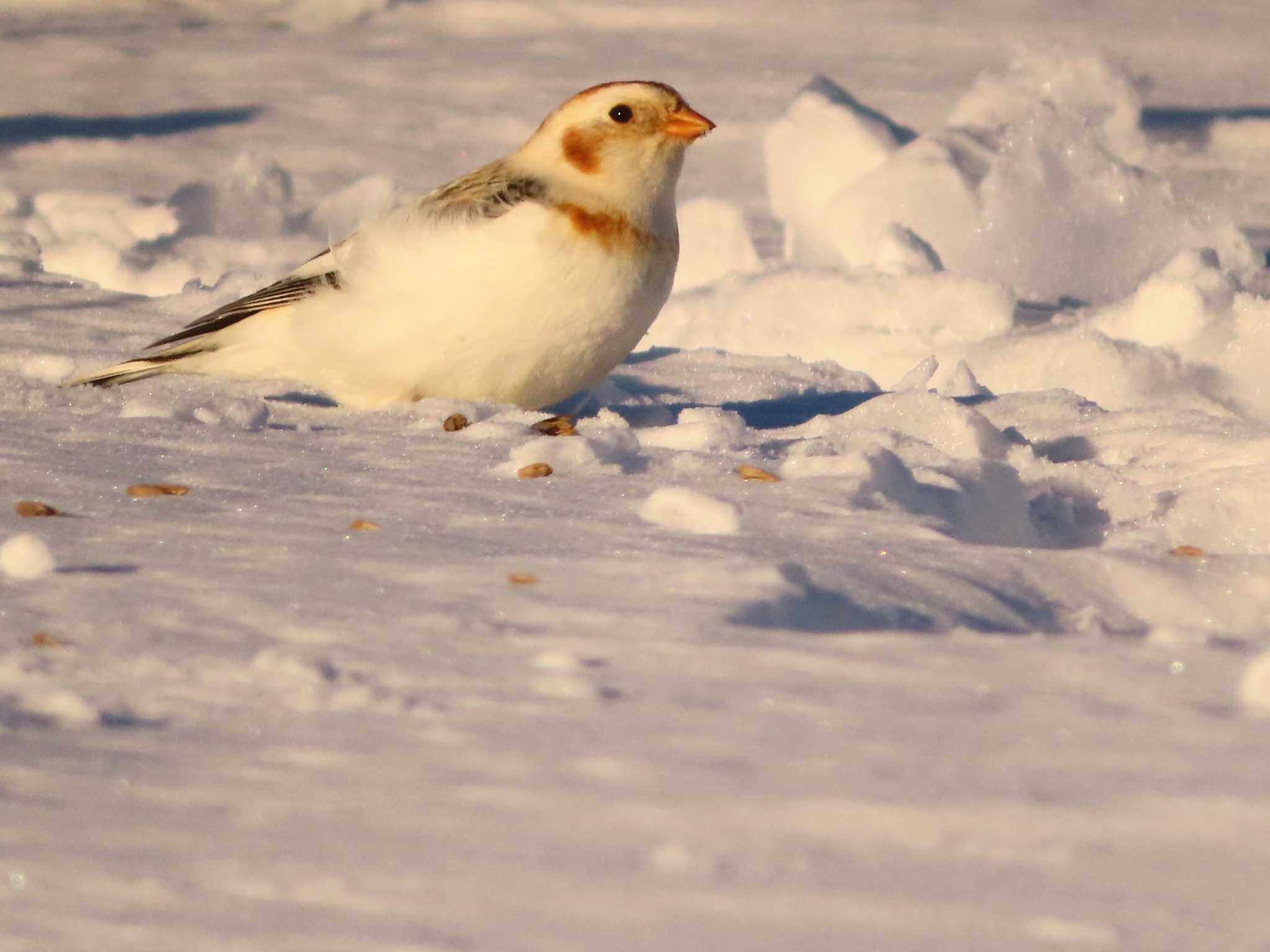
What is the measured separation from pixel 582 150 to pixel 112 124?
6.28 meters

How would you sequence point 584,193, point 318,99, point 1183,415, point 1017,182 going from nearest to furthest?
point 584,193 → point 1183,415 → point 1017,182 → point 318,99

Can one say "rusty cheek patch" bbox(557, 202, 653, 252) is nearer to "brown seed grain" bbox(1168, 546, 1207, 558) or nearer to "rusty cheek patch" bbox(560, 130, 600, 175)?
"rusty cheek patch" bbox(560, 130, 600, 175)

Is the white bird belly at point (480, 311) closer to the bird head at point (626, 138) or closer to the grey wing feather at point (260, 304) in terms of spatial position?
the grey wing feather at point (260, 304)

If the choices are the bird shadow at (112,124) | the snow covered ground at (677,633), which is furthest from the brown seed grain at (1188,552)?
the bird shadow at (112,124)

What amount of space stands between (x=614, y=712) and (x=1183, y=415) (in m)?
2.77

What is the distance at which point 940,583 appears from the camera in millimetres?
2738

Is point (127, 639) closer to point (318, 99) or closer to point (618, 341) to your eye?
point (618, 341)

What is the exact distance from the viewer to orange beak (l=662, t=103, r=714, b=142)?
4.18 meters

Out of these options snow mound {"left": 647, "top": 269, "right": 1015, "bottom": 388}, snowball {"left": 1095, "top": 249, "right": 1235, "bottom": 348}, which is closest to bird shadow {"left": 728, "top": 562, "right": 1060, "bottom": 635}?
snowball {"left": 1095, "top": 249, "right": 1235, "bottom": 348}

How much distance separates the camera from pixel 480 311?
3.97 meters

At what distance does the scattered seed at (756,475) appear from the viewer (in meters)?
3.43

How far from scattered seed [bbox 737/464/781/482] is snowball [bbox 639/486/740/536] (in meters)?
0.37

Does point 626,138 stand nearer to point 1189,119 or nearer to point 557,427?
point 557,427

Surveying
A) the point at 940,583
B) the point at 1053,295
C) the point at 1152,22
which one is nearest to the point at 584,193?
the point at 940,583
